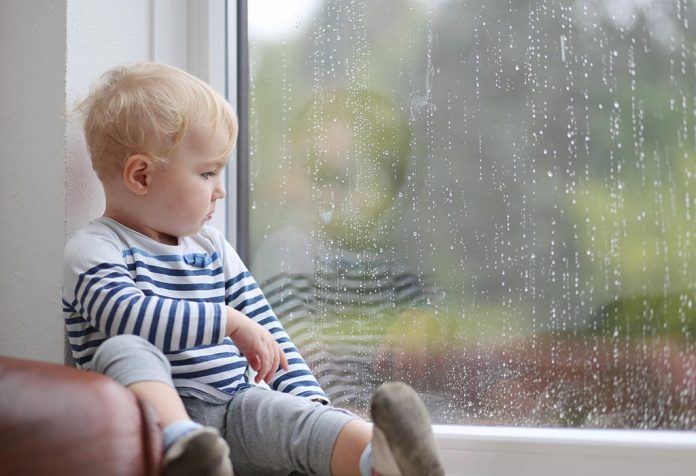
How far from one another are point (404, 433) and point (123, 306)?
Answer: 1.43 feet

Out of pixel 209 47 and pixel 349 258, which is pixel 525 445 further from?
pixel 209 47

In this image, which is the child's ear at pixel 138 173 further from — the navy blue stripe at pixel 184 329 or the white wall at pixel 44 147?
the navy blue stripe at pixel 184 329

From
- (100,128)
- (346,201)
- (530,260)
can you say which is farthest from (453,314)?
(100,128)

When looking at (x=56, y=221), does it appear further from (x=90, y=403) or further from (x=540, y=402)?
(x=540, y=402)

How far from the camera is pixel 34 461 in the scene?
2.43 feet

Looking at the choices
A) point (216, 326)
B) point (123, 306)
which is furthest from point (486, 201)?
point (123, 306)

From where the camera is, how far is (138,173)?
1.24m

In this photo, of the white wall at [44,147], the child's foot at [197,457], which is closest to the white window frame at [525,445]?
the white wall at [44,147]

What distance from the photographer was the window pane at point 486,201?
122cm

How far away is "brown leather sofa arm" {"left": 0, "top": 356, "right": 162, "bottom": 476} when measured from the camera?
0.75 metres

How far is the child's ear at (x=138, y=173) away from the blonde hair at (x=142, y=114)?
11mm

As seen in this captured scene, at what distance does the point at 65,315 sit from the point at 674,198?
0.95m

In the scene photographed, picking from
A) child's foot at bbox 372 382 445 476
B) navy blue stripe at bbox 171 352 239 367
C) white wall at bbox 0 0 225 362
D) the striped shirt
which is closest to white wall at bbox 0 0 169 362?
white wall at bbox 0 0 225 362

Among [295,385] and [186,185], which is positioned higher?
[186,185]
